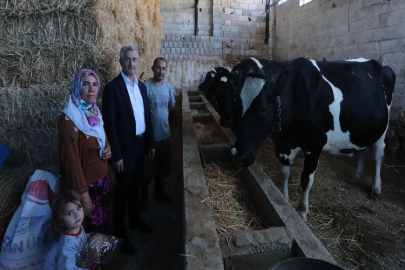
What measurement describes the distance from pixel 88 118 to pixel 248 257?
4.81 feet

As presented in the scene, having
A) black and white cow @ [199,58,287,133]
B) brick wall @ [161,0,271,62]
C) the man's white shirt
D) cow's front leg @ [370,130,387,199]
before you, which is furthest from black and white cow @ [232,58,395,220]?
brick wall @ [161,0,271,62]

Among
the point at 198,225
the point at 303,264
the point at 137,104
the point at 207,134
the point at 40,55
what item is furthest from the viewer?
the point at 207,134

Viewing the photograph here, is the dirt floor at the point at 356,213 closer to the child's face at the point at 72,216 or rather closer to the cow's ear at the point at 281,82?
the cow's ear at the point at 281,82

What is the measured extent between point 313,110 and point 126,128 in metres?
1.87

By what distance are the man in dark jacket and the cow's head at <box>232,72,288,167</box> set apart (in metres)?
0.94

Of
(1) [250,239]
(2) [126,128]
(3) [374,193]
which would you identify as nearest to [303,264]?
(1) [250,239]

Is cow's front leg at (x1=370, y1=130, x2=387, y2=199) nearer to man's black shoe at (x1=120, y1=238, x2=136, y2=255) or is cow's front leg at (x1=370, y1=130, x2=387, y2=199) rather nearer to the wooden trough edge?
the wooden trough edge

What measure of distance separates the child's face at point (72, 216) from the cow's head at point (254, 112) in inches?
51.7

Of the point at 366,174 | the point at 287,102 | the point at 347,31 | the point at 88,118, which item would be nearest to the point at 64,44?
the point at 88,118

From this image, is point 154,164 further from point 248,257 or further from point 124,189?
point 248,257

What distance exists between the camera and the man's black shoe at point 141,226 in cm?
270

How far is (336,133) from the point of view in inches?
109

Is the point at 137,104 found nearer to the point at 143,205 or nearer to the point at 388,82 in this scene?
the point at 143,205

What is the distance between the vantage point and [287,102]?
8.20 feet
